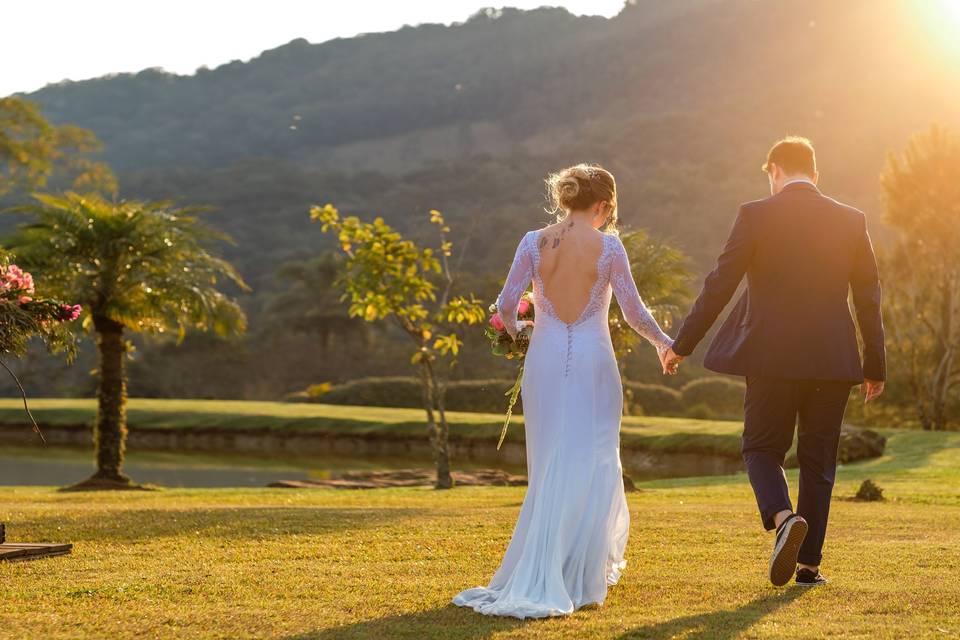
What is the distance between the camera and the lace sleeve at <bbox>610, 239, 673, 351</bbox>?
22.5 feet

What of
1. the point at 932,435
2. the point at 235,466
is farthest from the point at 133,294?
the point at 932,435

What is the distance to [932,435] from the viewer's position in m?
32.7

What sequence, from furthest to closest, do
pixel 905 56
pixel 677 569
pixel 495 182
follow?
pixel 905 56 → pixel 495 182 → pixel 677 569

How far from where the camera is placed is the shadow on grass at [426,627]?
5.36 meters

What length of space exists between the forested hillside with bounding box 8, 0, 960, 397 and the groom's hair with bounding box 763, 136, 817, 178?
186 ft

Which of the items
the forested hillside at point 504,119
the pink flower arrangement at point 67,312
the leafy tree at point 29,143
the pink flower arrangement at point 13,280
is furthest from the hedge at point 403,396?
the pink flower arrangement at point 13,280

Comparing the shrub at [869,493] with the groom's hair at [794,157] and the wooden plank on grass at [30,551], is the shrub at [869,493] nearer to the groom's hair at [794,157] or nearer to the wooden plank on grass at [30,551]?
the groom's hair at [794,157]

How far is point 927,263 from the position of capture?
38250mm

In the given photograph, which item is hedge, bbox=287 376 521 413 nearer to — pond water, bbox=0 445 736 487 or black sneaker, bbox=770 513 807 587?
pond water, bbox=0 445 736 487

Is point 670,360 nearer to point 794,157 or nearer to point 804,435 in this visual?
point 804,435

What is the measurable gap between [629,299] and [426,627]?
2428 mm

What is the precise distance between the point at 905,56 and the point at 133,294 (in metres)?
109

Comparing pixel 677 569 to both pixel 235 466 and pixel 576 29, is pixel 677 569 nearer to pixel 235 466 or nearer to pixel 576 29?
pixel 235 466

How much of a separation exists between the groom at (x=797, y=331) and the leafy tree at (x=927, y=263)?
33.1 m
